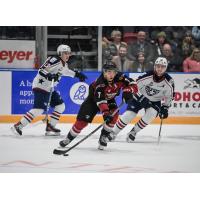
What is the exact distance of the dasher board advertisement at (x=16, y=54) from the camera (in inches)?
167

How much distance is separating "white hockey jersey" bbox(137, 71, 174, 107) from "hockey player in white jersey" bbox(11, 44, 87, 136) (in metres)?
0.49

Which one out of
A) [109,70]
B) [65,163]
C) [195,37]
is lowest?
[65,163]

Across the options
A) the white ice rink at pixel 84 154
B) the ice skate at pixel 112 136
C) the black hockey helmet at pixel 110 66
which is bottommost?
the white ice rink at pixel 84 154

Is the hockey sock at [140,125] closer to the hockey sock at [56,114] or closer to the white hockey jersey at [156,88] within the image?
the white hockey jersey at [156,88]

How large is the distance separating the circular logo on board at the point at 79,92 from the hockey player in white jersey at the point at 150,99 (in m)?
0.36

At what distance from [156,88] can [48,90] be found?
895mm

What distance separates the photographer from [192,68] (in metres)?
4.36

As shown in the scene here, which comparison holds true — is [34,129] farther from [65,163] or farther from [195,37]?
[195,37]

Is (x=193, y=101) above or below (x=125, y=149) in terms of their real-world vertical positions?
above

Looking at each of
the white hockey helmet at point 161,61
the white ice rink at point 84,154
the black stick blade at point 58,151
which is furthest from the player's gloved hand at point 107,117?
the white hockey helmet at point 161,61

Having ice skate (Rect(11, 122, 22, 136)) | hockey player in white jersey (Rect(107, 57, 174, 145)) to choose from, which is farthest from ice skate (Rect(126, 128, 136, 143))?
ice skate (Rect(11, 122, 22, 136))

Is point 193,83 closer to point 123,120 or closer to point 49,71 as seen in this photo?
point 123,120

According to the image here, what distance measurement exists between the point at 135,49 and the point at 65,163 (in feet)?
Result: 3.60
